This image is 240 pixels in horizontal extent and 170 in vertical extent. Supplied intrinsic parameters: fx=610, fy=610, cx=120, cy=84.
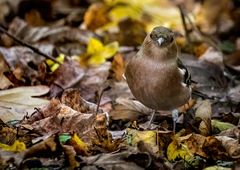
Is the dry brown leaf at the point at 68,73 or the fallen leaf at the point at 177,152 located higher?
the dry brown leaf at the point at 68,73

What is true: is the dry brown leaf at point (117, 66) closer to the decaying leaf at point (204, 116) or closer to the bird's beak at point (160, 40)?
the decaying leaf at point (204, 116)

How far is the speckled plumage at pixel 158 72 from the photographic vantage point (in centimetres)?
449

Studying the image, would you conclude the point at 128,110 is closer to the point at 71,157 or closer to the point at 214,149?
the point at 214,149

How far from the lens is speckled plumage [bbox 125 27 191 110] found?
14.7 ft

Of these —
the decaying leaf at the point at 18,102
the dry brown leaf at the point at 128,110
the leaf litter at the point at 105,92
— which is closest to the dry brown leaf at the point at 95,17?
the leaf litter at the point at 105,92

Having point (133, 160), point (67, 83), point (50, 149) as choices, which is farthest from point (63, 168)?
point (67, 83)

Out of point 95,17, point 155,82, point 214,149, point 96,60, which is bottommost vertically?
point 214,149

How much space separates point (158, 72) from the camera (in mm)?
4488

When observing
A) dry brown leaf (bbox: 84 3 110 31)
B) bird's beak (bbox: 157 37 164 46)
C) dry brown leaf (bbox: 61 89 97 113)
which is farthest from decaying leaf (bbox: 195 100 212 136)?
dry brown leaf (bbox: 84 3 110 31)

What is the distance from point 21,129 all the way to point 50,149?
59cm

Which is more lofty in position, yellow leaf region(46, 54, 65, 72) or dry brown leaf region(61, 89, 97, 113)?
yellow leaf region(46, 54, 65, 72)

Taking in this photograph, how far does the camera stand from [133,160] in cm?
358

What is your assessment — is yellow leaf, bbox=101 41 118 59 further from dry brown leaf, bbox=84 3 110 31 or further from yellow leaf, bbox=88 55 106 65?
dry brown leaf, bbox=84 3 110 31

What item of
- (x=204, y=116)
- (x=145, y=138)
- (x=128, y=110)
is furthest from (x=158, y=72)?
(x=145, y=138)
